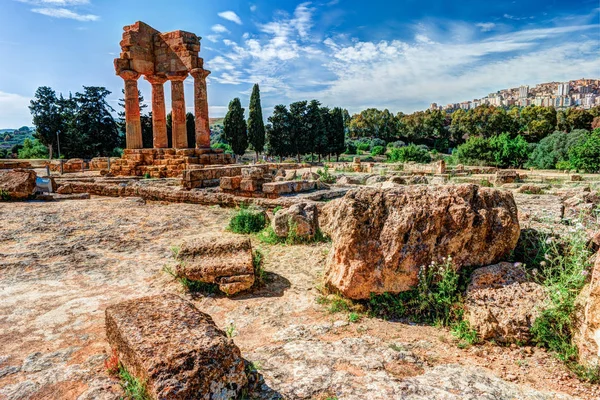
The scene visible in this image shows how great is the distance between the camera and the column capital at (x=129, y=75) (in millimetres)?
16047

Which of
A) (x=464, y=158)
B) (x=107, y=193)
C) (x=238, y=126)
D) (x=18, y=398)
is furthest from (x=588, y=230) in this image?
(x=238, y=126)

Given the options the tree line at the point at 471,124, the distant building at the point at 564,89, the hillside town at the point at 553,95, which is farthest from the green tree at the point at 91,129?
the distant building at the point at 564,89

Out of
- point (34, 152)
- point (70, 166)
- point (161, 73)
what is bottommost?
point (70, 166)

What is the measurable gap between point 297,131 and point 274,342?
43.9 meters

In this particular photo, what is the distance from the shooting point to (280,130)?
46094mm

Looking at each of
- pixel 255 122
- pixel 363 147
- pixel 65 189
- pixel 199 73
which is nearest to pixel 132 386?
pixel 65 189

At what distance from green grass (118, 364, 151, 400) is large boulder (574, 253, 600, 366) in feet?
8.24

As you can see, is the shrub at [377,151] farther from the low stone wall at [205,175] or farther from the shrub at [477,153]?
the low stone wall at [205,175]

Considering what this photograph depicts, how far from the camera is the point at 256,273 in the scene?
13.2 feet

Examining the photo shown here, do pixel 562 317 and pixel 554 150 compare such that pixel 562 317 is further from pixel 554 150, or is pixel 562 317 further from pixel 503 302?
pixel 554 150

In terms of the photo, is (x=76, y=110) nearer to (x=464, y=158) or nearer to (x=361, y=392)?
(x=464, y=158)

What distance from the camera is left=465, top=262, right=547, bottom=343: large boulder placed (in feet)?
8.63

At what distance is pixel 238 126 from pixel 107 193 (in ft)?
108

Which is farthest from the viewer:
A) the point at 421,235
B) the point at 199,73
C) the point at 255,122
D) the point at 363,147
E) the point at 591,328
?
the point at 363,147
